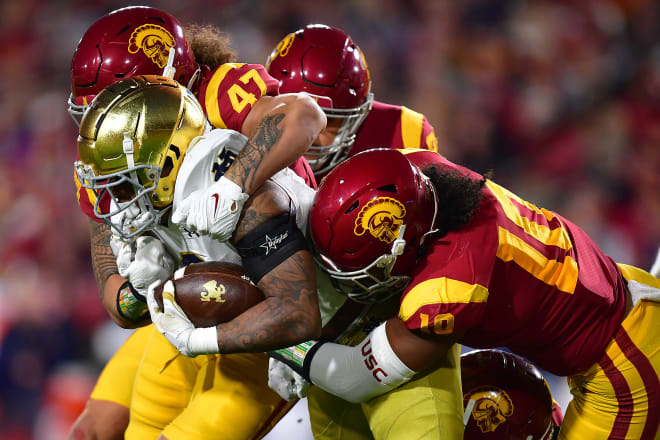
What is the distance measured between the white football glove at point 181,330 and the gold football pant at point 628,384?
123 centimetres

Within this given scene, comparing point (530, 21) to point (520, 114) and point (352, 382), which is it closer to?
point (520, 114)

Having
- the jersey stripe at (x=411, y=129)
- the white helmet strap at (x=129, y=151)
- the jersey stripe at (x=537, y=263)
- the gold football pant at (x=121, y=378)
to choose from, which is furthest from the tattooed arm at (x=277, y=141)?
the gold football pant at (x=121, y=378)

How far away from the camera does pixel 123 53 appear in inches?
104

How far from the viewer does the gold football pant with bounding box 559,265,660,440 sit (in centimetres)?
238

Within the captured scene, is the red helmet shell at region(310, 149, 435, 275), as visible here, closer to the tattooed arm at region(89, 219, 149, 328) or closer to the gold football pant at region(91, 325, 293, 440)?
the gold football pant at region(91, 325, 293, 440)

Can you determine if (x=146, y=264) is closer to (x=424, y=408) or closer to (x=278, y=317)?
(x=278, y=317)

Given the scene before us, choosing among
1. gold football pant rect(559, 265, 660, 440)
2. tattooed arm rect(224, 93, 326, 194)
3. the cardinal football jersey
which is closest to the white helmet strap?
tattooed arm rect(224, 93, 326, 194)

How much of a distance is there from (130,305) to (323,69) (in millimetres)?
1279

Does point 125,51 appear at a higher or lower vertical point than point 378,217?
higher

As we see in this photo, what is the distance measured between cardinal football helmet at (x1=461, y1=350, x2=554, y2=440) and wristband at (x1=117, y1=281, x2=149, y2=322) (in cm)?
119

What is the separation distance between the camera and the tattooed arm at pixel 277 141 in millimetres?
2100

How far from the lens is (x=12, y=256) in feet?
16.5

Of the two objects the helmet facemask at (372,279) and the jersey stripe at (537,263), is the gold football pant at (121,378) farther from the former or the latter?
the jersey stripe at (537,263)

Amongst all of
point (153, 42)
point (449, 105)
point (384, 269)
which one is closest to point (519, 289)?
point (384, 269)
